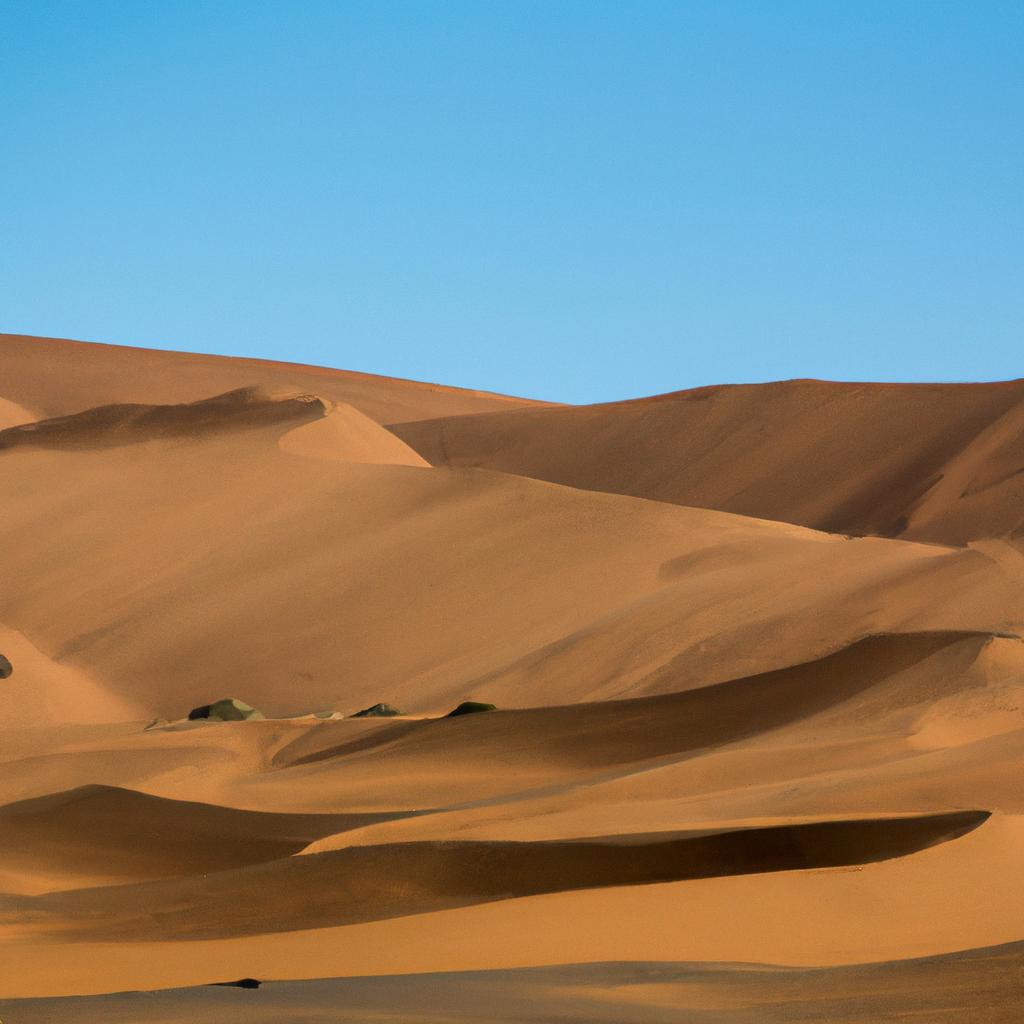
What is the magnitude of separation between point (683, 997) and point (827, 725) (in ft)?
22.2

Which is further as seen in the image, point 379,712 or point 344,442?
point 344,442

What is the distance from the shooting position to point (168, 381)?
50.5 m

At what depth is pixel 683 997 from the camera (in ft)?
15.5

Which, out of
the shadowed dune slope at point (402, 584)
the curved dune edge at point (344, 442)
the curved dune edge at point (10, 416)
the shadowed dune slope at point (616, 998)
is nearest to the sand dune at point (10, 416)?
the curved dune edge at point (10, 416)

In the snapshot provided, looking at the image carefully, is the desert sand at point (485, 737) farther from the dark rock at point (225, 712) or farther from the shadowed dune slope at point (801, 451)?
the dark rock at point (225, 712)

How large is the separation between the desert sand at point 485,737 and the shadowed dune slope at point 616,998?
22 mm

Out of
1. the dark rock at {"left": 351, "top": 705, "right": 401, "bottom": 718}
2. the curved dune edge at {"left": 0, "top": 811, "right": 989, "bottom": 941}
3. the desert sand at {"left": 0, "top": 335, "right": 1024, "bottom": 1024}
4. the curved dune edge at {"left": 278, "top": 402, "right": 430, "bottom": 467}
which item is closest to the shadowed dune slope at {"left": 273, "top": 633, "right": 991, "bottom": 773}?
the desert sand at {"left": 0, "top": 335, "right": 1024, "bottom": 1024}

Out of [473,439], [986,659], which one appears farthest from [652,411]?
[986,659]

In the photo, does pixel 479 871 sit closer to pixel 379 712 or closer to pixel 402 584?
pixel 379 712

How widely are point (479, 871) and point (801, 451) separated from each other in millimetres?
28282

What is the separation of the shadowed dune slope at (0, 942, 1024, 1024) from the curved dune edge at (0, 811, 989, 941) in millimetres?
1995

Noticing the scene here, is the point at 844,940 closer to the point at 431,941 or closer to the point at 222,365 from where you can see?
the point at 431,941

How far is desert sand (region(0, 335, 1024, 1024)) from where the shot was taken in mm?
5688

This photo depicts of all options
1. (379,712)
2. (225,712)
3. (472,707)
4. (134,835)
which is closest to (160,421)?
(225,712)
